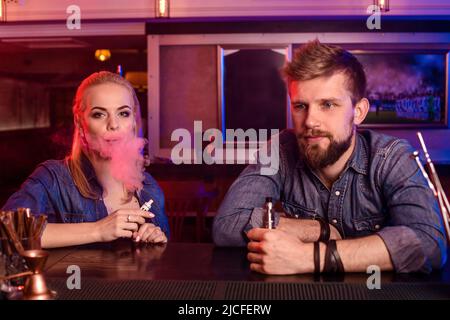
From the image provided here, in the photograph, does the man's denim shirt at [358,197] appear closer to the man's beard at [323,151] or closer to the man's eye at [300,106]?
the man's beard at [323,151]

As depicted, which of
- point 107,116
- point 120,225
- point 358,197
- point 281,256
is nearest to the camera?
point 281,256

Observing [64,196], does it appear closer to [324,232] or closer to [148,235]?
[148,235]

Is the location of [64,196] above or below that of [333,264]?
above

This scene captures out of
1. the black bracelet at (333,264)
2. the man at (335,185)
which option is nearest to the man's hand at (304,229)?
the man at (335,185)

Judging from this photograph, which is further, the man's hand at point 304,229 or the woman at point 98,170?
the woman at point 98,170

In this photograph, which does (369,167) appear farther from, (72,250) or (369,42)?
(369,42)

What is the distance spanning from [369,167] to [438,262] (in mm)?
523

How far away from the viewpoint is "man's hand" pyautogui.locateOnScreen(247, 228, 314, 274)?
1453mm

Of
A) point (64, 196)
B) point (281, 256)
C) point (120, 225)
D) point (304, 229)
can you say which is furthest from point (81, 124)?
point (281, 256)

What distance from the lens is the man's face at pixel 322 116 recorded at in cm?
189

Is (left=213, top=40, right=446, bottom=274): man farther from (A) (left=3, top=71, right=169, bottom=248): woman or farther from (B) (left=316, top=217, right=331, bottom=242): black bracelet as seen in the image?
(A) (left=3, top=71, right=169, bottom=248): woman

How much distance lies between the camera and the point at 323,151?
1928 mm

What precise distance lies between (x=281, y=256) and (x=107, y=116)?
100cm

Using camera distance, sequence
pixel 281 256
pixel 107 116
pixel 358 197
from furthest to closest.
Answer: pixel 107 116 < pixel 358 197 < pixel 281 256
